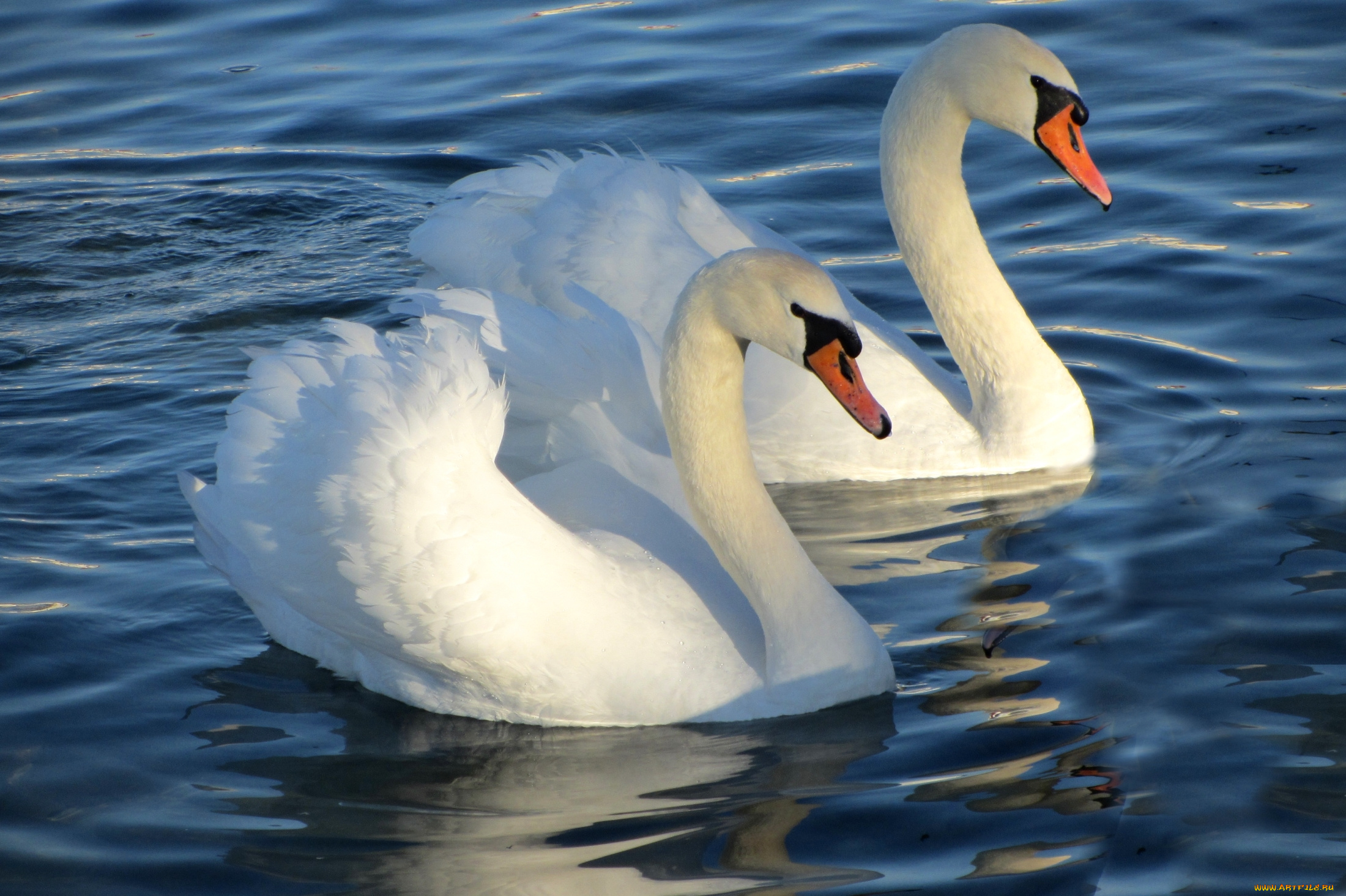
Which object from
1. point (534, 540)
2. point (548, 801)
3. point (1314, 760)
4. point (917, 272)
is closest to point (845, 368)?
Answer: point (534, 540)

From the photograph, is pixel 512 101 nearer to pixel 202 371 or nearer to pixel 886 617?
pixel 202 371

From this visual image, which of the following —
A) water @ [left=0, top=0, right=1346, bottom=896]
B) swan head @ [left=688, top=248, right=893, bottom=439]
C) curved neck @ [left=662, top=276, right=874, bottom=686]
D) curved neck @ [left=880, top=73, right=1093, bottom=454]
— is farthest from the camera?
curved neck @ [left=880, top=73, right=1093, bottom=454]

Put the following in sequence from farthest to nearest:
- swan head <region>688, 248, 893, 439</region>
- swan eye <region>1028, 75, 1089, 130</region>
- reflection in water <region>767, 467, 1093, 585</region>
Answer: swan eye <region>1028, 75, 1089, 130</region> → reflection in water <region>767, 467, 1093, 585</region> → swan head <region>688, 248, 893, 439</region>

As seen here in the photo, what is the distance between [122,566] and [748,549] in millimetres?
2332

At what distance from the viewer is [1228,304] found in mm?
7578

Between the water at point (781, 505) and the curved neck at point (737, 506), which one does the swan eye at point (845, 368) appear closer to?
the curved neck at point (737, 506)

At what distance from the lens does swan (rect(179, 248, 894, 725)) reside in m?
4.71

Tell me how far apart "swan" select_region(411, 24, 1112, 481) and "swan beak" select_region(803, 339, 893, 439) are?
1756 mm

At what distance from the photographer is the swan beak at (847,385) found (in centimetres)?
472

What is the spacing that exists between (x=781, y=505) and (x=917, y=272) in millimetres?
1129

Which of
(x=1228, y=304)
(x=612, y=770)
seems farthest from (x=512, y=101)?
(x=612, y=770)

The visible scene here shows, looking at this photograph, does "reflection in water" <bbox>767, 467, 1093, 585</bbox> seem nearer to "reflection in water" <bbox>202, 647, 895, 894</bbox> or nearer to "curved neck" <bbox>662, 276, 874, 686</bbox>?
"curved neck" <bbox>662, 276, 874, 686</bbox>

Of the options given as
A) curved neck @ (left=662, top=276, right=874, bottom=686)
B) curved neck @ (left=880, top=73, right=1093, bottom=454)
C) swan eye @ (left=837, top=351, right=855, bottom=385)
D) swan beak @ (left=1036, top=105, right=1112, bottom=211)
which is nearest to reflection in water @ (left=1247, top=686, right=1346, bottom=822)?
curved neck @ (left=662, top=276, right=874, bottom=686)

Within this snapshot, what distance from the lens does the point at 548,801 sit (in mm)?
4605
